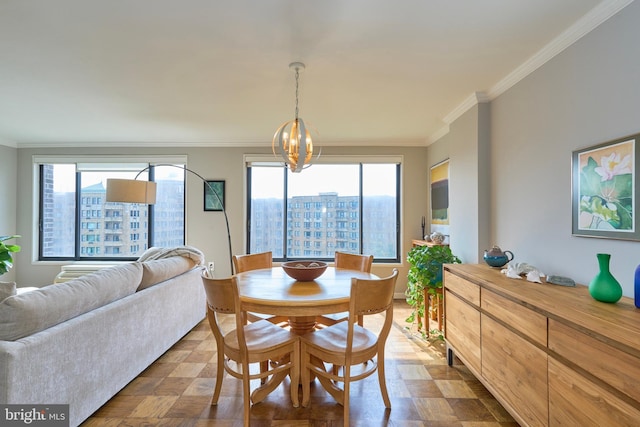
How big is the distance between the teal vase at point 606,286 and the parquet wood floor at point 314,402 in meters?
0.96

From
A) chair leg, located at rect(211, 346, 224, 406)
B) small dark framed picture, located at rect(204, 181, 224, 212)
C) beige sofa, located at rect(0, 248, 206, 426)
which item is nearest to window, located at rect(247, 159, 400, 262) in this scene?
small dark framed picture, located at rect(204, 181, 224, 212)

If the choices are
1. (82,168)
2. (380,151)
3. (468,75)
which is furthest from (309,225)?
(82,168)

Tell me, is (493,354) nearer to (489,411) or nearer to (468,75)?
(489,411)

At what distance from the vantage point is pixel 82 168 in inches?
185

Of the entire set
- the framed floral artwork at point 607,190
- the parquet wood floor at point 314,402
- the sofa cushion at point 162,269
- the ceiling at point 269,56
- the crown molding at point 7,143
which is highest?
the ceiling at point 269,56

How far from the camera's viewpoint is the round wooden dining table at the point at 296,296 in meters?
1.70

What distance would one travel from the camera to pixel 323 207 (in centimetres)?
473

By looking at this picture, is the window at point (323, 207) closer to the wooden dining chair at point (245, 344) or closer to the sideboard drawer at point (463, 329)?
the sideboard drawer at point (463, 329)

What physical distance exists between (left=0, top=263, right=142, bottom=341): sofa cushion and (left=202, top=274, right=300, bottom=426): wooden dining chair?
0.71 m

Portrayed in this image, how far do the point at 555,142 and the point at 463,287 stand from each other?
119 centimetres

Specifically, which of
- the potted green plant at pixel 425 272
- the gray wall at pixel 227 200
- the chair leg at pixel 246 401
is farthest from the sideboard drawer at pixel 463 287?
the gray wall at pixel 227 200

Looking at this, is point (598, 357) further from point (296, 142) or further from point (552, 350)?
point (296, 142)

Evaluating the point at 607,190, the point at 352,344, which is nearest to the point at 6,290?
the point at 352,344

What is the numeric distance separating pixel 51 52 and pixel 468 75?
125 inches
